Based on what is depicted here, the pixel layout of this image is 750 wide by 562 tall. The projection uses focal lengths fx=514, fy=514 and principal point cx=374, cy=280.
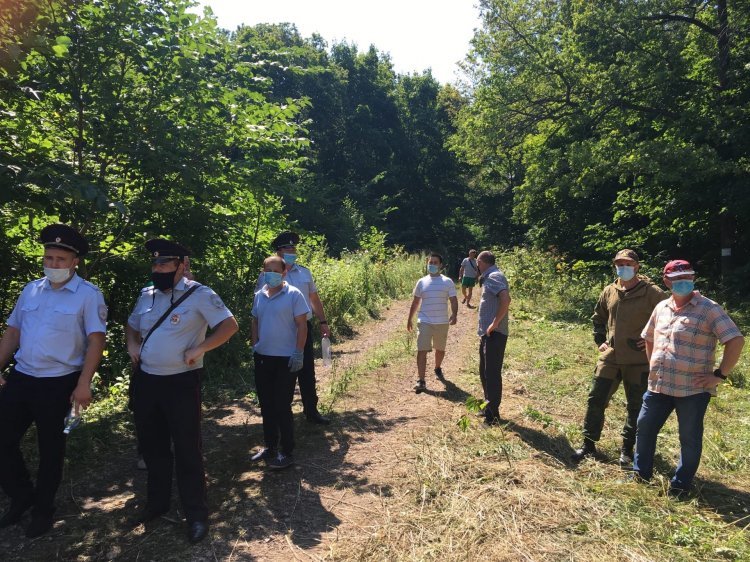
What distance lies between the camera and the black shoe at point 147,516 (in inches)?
147

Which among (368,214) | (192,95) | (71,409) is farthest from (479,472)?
(368,214)

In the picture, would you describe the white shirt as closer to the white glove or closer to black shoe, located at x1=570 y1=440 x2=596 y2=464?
the white glove

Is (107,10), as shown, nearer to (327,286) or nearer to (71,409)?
(71,409)

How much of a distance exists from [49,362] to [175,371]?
2.75ft

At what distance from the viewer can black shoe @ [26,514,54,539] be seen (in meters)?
3.56

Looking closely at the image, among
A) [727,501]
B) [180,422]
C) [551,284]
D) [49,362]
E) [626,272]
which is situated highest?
[626,272]

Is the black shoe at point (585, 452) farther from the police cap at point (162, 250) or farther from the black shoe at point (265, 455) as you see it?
the police cap at point (162, 250)

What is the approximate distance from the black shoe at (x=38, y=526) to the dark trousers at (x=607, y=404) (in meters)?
4.49

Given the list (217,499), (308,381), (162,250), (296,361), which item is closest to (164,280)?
(162,250)

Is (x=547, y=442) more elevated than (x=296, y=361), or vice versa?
(x=296, y=361)

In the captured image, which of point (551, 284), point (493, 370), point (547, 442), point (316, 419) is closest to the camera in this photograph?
point (547, 442)

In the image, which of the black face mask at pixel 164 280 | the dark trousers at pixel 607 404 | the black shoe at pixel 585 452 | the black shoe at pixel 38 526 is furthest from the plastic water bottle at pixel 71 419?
the dark trousers at pixel 607 404

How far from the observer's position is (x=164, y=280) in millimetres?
3650

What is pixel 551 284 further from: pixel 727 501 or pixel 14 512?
pixel 14 512
